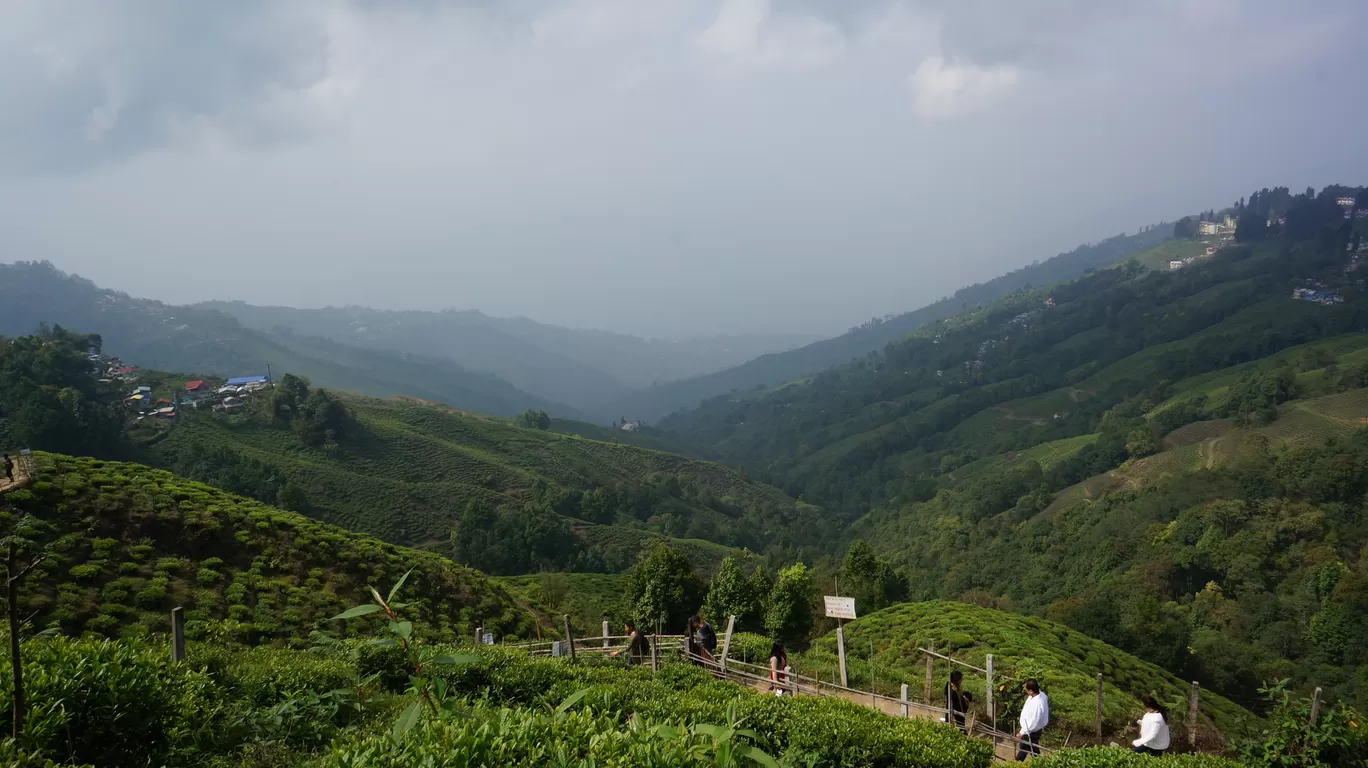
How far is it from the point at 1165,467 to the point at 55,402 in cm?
11814

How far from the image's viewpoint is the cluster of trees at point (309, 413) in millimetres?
74062

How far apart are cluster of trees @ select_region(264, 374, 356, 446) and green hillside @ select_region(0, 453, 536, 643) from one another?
4711 centimetres

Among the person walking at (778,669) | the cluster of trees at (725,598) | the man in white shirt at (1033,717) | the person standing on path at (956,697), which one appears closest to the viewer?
the man in white shirt at (1033,717)

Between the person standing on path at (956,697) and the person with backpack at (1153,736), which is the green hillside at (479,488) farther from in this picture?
the person with backpack at (1153,736)

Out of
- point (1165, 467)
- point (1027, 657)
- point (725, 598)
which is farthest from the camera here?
point (1165, 467)

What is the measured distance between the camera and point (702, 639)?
1616 cm

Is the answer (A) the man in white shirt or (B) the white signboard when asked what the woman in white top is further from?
(B) the white signboard

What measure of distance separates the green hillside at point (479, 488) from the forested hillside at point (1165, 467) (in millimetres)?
32018

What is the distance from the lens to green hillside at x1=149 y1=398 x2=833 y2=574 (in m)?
60.8

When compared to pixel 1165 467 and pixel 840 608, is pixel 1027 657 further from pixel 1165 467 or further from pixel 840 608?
pixel 1165 467

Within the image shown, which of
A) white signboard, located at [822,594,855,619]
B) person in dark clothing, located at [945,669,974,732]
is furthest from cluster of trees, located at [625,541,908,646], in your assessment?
person in dark clothing, located at [945,669,974,732]

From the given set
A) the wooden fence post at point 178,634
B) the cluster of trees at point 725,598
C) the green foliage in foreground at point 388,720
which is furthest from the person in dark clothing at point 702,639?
the cluster of trees at point 725,598

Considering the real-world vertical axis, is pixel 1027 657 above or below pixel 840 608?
below

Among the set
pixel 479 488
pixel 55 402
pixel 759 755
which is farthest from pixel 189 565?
pixel 479 488
